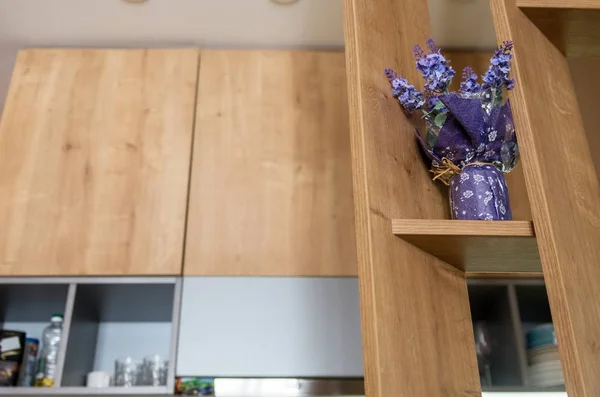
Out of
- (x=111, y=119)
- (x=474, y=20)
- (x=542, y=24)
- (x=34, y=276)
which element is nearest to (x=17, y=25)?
(x=111, y=119)

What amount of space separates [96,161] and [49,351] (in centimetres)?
58

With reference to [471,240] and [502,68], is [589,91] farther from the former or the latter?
[471,240]

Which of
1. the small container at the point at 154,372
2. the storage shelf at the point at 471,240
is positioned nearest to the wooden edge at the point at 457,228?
the storage shelf at the point at 471,240

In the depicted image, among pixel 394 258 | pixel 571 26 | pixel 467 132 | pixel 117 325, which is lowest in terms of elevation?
pixel 394 258

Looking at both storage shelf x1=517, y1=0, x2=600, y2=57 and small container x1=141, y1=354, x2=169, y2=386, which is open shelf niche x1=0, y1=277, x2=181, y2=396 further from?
storage shelf x1=517, y1=0, x2=600, y2=57

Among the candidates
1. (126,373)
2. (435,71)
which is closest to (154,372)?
(126,373)

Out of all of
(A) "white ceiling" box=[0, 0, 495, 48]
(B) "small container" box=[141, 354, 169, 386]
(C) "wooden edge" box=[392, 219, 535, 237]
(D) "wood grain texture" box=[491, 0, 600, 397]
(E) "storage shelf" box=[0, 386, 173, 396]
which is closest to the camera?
(D) "wood grain texture" box=[491, 0, 600, 397]

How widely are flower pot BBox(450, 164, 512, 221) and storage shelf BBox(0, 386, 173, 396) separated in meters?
0.92

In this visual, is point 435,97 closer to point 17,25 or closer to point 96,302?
point 96,302

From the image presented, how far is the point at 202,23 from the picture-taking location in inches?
75.4

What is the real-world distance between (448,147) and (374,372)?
0.42 m

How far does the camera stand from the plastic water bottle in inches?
65.5

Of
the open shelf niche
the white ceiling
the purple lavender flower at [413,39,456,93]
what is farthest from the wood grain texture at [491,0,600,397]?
the open shelf niche

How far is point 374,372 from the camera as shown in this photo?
79cm
